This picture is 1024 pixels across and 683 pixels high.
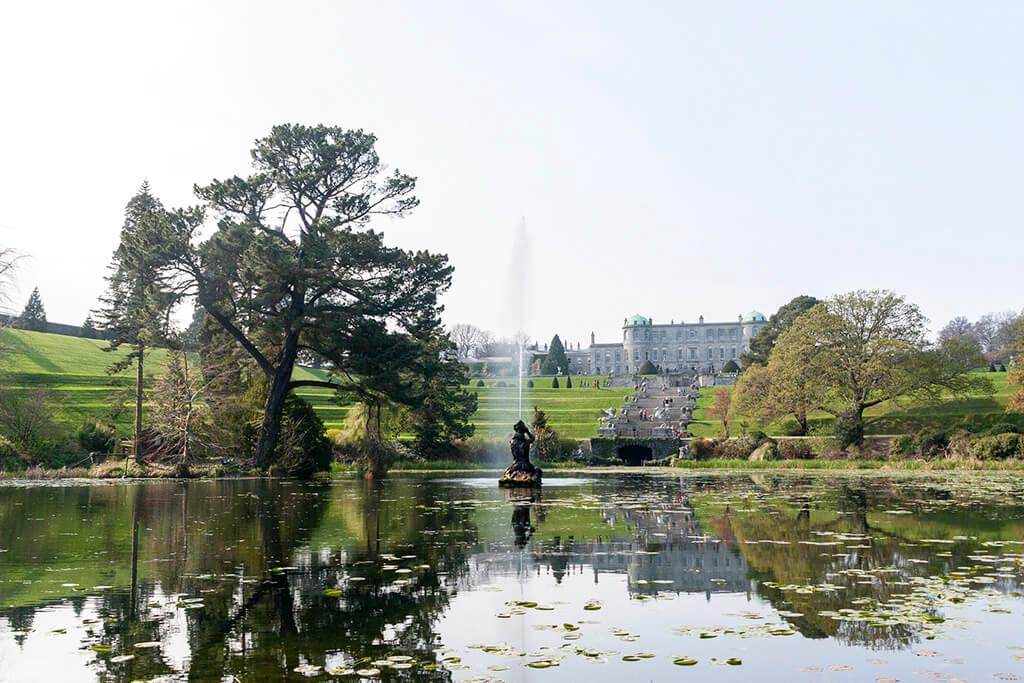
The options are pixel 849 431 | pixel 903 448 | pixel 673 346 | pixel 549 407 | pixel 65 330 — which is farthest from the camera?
pixel 673 346

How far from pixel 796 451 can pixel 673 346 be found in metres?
130

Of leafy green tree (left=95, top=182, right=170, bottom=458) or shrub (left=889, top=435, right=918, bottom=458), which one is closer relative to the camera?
leafy green tree (left=95, top=182, right=170, bottom=458)

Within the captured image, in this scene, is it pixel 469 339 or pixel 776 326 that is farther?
pixel 469 339

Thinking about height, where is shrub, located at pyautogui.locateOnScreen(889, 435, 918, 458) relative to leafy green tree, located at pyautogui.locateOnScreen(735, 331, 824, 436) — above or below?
below

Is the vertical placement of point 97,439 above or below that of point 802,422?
below

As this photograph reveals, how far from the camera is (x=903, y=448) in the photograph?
147 ft

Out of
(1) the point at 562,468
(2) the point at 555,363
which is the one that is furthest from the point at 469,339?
(1) the point at 562,468

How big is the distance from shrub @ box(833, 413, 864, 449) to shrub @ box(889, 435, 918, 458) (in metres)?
2.22

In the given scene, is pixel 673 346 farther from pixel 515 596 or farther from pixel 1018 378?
pixel 515 596

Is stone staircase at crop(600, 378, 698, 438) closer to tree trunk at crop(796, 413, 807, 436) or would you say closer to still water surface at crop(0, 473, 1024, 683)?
tree trunk at crop(796, 413, 807, 436)

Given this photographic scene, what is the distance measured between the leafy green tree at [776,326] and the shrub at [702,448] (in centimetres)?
3010

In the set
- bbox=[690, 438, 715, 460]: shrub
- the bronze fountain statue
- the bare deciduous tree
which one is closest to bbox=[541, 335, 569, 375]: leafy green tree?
the bare deciduous tree

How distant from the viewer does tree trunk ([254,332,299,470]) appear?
3562 cm

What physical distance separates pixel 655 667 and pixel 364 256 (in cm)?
3067
